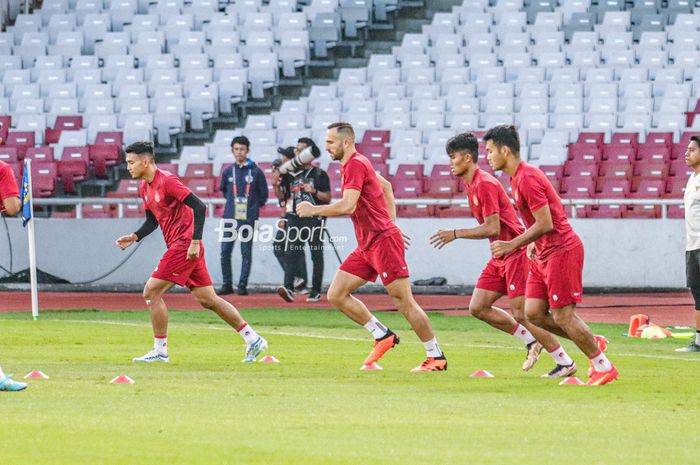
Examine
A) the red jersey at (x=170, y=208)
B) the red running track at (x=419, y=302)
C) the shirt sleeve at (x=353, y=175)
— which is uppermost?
the shirt sleeve at (x=353, y=175)

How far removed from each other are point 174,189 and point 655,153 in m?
16.0

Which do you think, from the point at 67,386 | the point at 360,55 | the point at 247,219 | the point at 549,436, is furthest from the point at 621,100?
the point at 549,436

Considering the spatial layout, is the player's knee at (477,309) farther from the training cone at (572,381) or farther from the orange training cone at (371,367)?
the training cone at (572,381)

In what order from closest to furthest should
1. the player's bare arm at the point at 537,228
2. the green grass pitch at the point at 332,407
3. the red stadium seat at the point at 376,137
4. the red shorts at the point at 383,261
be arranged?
the green grass pitch at the point at 332,407, the player's bare arm at the point at 537,228, the red shorts at the point at 383,261, the red stadium seat at the point at 376,137

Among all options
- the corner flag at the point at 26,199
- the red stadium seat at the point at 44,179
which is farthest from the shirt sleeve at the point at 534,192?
the red stadium seat at the point at 44,179

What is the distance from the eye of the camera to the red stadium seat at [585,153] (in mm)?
28422

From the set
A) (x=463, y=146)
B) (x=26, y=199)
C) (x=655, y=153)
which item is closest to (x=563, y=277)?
(x=463, y=146)

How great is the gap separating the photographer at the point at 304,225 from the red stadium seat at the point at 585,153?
21.6ft

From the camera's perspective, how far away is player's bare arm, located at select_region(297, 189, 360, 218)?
40.2 feet

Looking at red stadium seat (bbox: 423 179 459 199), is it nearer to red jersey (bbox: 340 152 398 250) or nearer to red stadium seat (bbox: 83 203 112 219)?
red stadium seat (bbox: 83 203 112 219)

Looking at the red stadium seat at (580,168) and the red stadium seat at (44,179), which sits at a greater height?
the red stadium seat at (580,168)

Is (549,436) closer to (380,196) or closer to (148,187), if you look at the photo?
(380,196)

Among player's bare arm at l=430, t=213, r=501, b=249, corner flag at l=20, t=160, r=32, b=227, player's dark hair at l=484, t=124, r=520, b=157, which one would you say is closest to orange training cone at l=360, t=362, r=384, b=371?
player's bare arm at l=430, t=213, r=501, b=249

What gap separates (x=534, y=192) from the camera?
37.9 ft
